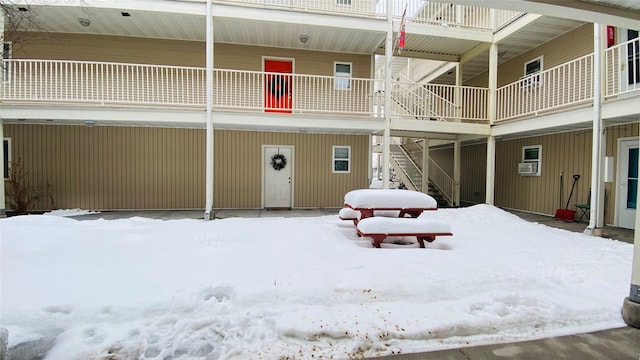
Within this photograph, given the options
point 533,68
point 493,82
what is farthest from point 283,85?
point 533,68

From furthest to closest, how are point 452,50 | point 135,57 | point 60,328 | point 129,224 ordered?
point 452,50
point 135,57
point 129,224
point 60,328

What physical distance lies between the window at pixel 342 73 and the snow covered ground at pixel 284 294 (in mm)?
7291

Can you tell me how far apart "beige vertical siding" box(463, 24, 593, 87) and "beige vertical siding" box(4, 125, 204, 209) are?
11.3 meters

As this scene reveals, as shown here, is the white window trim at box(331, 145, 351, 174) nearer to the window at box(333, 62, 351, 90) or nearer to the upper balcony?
the upper balcony

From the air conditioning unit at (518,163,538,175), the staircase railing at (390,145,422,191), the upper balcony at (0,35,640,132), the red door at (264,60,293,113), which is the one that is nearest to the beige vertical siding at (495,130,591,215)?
the air conditioning unit at (518,163,538,175)

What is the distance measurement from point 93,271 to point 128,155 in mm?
7901

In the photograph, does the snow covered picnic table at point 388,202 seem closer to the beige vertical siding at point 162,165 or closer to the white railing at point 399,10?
the beige vertical siding at point 162,165

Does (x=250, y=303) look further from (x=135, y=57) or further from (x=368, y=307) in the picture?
(x=135, y=57)

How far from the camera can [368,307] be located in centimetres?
340

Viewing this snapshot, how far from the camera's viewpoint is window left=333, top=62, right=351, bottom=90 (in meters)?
11.8

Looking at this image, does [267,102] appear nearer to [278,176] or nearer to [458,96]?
[278,176]

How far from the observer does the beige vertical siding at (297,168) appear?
11.3m

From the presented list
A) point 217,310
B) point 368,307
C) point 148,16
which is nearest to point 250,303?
point 217,310

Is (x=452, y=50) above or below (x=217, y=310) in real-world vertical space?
above
